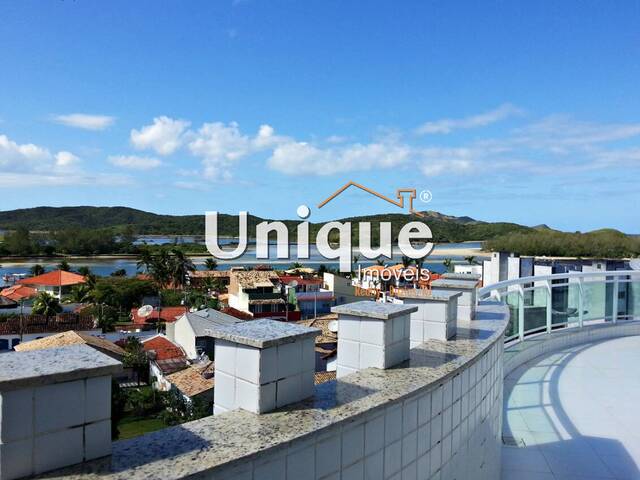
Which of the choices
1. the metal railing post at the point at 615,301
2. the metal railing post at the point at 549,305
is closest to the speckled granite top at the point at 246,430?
the metal railing post at the point at 549,305

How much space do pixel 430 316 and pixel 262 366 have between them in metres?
1.38

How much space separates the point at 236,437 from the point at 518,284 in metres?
5.64

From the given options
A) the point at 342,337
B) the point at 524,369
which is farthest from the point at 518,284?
the point at 342,337

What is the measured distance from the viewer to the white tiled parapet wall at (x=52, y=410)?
1.06m

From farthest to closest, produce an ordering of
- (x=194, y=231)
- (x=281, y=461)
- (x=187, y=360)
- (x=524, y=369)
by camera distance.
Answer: (x=194, y=231) → (x=187, y=360) → (x=524, y=369) → (x=281, y=461)

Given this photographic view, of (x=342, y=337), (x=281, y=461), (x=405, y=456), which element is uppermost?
(x=342, y=337)

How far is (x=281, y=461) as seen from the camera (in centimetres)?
128

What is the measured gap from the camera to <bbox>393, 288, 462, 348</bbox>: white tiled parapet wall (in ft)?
8.46

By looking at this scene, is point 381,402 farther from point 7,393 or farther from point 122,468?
point 7,393

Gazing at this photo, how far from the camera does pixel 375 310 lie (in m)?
2.04

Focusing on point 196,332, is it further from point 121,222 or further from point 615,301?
point 121,222

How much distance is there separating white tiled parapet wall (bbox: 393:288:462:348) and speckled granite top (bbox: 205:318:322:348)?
3.47 ft

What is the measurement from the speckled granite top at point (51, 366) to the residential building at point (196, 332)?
2027 cm

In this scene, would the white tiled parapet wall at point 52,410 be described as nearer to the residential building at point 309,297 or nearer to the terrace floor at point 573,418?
the terrace floor at point 573,418
